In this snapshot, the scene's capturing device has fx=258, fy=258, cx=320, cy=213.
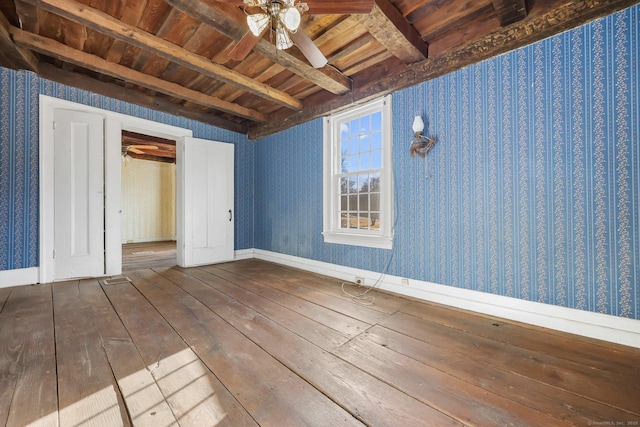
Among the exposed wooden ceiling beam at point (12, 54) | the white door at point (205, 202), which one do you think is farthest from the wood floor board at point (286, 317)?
the exposed wooden ceiling beam at point (12, 54)

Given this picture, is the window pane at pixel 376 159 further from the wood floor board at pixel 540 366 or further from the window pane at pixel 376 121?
the wood floor board at pixel 540 366

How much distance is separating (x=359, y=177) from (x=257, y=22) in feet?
7.13

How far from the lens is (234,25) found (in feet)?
7.54

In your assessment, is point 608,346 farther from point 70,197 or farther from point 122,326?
point 70,197

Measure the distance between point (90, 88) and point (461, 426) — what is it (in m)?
5.20

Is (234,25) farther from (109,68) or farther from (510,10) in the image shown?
(510,10)

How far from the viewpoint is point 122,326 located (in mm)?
2105

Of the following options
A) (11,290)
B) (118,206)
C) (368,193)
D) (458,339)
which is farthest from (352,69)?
(11,290)

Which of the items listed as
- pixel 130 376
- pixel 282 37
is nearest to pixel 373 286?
pixel 130 376

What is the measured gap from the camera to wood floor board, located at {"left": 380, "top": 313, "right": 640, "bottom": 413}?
136 centimetres

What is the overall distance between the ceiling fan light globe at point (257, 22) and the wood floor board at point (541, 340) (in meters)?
2.67

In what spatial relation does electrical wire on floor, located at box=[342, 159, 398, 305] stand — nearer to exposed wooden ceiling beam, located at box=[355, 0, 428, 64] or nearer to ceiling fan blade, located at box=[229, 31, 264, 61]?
exposed wooden ceiling beam, located at box=[355, 0, 428, 64]

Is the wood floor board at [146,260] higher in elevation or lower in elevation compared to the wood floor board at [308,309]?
higher

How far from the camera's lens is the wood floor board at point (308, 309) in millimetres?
2143
